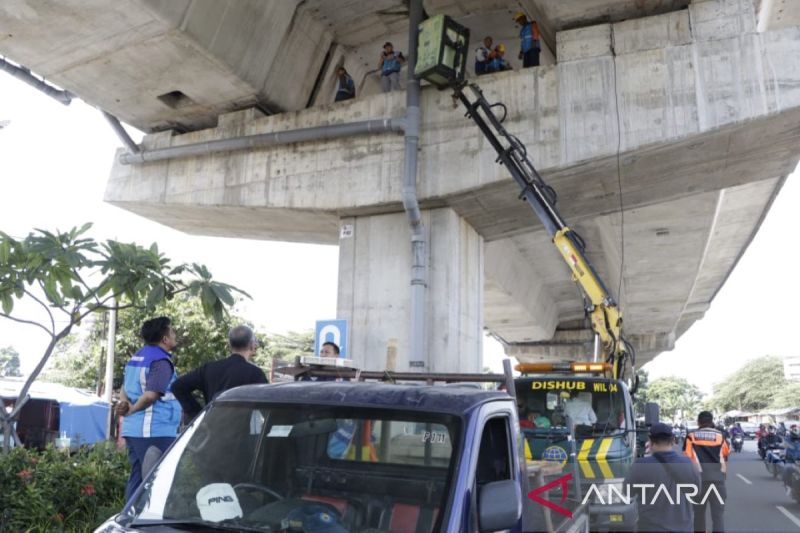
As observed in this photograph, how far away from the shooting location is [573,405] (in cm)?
873

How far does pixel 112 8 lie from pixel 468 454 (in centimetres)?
942

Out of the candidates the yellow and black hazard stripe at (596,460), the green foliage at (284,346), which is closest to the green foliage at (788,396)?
the green foliage at (284,346)

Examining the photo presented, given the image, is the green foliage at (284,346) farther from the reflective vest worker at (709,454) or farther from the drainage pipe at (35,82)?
the reflective vest worker at (709,454)

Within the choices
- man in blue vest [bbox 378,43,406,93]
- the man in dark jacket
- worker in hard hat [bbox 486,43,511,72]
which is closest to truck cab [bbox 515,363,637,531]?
the man in dark jacket

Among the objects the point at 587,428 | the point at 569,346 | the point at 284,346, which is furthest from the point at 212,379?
the point at 284,346

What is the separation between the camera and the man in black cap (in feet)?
15.7

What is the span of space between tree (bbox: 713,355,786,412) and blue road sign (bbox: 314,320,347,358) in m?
107

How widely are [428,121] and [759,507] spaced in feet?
30.5

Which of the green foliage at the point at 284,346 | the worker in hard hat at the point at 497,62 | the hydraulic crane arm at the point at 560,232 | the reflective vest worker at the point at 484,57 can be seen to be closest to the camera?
the hydraulic crane arm at the point at 560,232

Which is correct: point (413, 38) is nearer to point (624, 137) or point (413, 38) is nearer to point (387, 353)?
point (624, 137)

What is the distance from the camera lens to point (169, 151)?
1388cm

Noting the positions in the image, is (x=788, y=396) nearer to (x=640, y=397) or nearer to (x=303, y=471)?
(x=640, y=397)

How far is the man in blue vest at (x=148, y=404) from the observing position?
206 inches

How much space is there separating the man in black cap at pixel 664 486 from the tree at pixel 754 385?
110m
